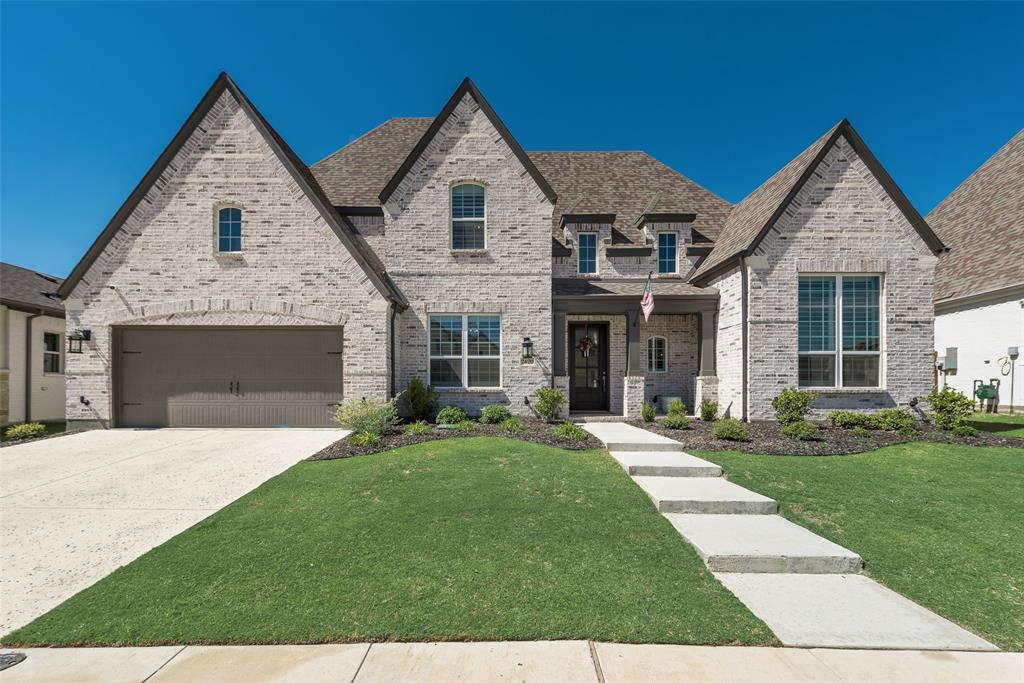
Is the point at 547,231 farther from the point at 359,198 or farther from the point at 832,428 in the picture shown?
the point at 832,428

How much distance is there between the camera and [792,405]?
10984 millimetres

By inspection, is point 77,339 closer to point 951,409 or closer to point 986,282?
point 951,409

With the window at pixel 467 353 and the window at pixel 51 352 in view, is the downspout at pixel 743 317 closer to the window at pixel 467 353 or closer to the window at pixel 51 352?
the window at pixel 467 353

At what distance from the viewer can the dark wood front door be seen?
15352mm

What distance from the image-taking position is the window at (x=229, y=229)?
12297 mm

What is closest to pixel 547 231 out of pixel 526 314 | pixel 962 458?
pixel 526 314

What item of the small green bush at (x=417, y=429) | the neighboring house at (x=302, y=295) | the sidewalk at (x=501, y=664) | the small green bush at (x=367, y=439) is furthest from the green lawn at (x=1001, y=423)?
the small green bush at (x=367, y=439)

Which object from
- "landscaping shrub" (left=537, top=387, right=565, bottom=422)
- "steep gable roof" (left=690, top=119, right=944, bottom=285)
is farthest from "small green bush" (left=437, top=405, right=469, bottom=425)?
"steep gable roof" (left=690, top=119, right=944, bottom=285)

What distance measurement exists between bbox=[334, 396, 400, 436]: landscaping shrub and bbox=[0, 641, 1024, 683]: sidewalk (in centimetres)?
666

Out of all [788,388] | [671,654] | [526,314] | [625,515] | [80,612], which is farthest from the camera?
[526,314]

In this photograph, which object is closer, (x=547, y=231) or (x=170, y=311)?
(x=170, y=311)

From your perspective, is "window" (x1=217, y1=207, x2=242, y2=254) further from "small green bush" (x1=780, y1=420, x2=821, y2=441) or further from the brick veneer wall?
"small green bush" (x1=780, y1=420, x2=821, y2=441)

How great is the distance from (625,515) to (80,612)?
531 cm

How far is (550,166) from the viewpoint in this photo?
1841cm
